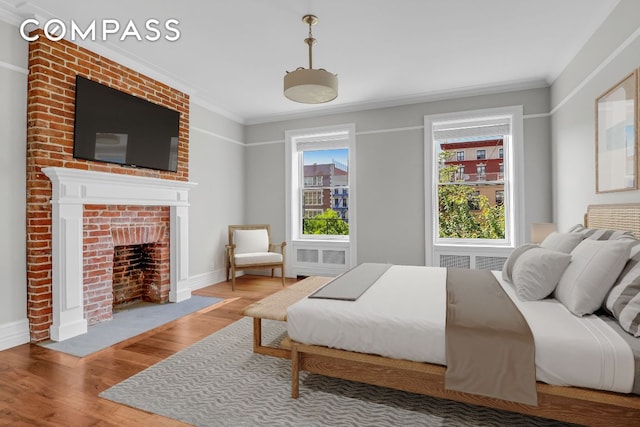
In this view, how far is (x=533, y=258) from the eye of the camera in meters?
2.18

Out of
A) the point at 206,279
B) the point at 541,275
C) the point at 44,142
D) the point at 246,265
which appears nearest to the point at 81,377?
the point at 44,142

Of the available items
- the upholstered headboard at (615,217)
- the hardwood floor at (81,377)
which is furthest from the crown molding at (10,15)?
the upholstered headboard at (615,217)

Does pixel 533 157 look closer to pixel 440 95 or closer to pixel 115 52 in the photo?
pixel 440 95

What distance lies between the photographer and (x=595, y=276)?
1.81m

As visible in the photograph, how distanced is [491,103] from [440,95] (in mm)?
683

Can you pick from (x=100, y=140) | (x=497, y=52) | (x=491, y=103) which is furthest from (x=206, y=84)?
(x=491, y=103)

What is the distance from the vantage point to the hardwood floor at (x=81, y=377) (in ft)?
6.01

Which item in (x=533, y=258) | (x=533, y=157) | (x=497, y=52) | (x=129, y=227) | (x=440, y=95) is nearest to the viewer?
(x=533, y=258)

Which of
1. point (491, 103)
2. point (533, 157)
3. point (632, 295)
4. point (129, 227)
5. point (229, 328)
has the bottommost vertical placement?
point (229, 328)

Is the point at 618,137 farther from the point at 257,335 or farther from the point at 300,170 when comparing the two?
the point at 300,170

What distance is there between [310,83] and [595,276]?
7.55 ft

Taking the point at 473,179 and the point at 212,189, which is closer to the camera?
the point at 473,179

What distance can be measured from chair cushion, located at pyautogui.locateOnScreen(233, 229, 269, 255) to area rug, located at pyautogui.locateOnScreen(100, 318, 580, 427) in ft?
8.81

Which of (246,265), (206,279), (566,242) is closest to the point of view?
(566,242)
